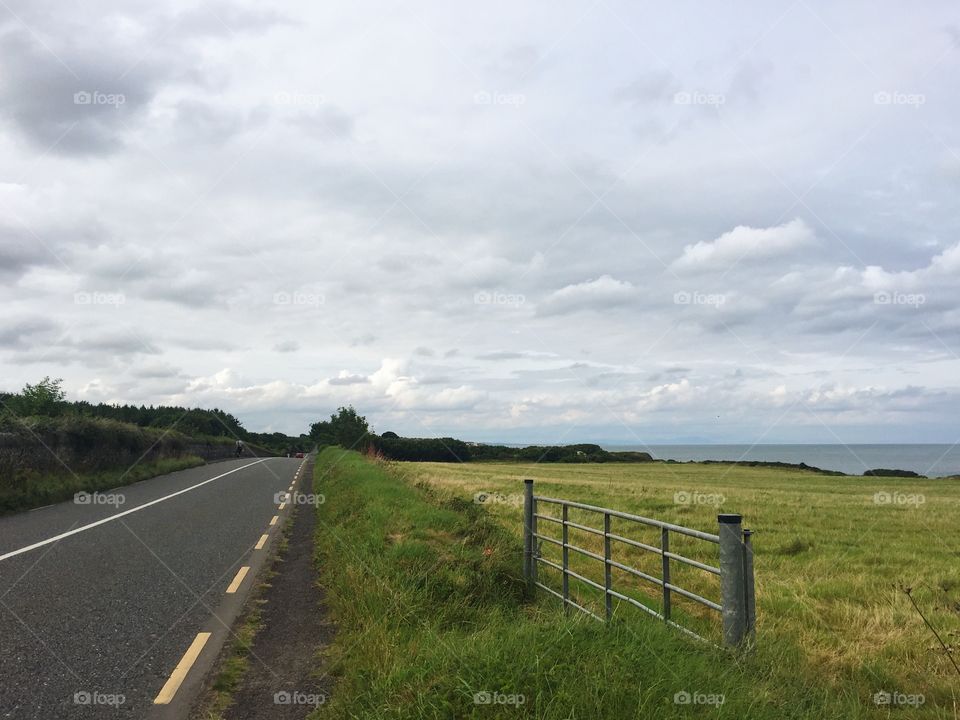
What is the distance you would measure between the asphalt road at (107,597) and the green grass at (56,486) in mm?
1225

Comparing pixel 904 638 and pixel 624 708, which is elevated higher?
pixel 624 708

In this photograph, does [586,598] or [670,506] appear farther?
[670,506]

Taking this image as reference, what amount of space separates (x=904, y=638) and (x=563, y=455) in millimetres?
99555

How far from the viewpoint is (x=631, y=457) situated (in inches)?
4441

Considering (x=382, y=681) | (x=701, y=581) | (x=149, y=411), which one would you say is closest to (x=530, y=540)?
(x=701, y=581)

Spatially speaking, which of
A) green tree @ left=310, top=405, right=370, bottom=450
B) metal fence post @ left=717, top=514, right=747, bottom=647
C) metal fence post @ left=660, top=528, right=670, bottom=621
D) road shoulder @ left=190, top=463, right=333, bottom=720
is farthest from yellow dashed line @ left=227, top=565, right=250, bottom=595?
green tree @ left=310, top=405, right=370, bottom=450

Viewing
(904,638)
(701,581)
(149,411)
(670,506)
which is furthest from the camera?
(149,411)

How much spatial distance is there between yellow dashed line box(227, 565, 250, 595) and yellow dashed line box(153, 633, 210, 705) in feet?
7.01

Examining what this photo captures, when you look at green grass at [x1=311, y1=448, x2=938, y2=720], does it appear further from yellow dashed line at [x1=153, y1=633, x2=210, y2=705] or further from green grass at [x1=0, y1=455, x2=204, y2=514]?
green grass at [x1=0, y1=455, x2=204, y2=514]

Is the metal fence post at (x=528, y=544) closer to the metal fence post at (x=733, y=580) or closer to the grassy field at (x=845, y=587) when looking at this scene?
the grassy field at (x=845, y=587)

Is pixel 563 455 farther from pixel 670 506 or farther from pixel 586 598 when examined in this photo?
pixel 586 598

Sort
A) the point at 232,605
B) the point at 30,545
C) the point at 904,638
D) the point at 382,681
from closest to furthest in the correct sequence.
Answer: the point at 382,681 < the point at 904,638 < the point at 232,605 < the point at 30,545

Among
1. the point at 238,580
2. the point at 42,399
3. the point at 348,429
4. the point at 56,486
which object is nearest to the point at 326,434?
the point at 348,429

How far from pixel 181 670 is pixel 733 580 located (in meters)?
4.84
